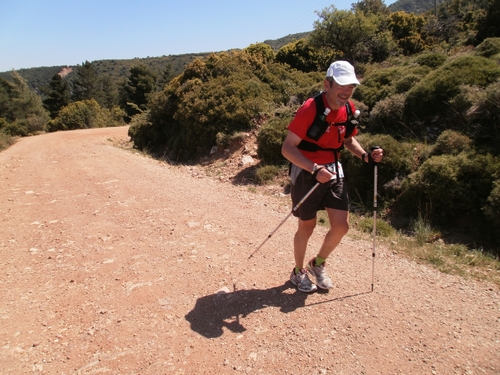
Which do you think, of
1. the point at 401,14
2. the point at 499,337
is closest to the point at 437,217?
the point at 499,337

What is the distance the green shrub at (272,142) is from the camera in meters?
9.21

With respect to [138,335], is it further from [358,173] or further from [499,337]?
[358,173]

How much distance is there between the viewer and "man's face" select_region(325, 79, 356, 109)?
2.87 meters

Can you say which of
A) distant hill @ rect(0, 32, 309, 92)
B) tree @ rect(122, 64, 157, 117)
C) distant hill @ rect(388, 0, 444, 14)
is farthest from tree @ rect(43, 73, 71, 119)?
distant hill @ rect(388, 0, 444, 14)

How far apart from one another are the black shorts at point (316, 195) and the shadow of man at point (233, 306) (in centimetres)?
87

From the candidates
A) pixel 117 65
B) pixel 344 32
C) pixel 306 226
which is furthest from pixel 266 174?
pixel 117 65

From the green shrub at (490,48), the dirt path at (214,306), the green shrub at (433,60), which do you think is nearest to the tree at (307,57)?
the green shrub at (433,60)

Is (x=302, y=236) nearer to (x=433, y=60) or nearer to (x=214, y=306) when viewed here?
(x=214, y=306)

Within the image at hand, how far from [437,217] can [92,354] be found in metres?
5.53

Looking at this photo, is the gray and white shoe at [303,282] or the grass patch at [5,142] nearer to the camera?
the gray and white shoe at [303,282]

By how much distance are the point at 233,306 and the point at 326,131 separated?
6.24 feet

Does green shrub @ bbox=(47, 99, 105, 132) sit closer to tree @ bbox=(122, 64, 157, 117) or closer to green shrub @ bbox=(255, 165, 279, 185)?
tree @ bbox=(122, 64, 157, 117)

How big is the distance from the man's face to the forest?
3381 millimetres

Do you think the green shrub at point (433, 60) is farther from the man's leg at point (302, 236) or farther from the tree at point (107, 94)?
the tree at point (107, 94)
